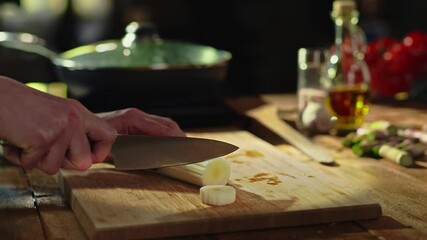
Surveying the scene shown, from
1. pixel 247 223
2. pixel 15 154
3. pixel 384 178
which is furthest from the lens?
pixel 384 178

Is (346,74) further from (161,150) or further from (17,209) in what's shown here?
(17,209)

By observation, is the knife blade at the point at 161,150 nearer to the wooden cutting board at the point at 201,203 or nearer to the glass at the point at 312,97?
the wooden cutting board at the point at 201,203

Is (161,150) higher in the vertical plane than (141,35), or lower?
lower

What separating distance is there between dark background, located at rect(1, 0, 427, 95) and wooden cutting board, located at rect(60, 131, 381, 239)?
7.29ft

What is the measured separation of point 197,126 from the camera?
1.80 meters

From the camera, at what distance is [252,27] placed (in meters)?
3.70

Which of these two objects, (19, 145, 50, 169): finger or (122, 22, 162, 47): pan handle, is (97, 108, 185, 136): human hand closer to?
(19, 145, 50, 169): finger

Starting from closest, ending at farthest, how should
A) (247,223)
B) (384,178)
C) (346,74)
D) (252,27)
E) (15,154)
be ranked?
(247,223) < (15,154) < (384,178) < (346,74) < (252,27)

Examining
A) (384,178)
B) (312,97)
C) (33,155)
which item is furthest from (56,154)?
(312,97)

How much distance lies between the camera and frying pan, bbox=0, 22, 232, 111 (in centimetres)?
175

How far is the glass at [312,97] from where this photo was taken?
68.3 inches

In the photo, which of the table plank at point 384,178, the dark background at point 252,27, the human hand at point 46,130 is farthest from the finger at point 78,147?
the dark background at point 252,27

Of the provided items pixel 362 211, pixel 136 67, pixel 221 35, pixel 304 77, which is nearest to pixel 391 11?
pixel 221 35

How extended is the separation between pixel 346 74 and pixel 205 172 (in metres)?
0.77
